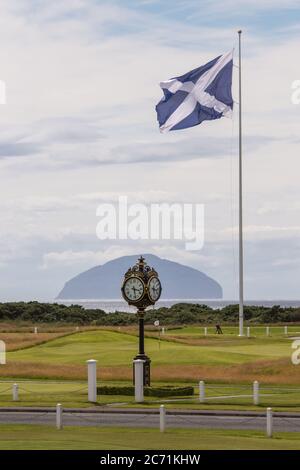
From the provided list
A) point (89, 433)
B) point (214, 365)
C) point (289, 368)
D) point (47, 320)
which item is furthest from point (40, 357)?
point (47, 320)

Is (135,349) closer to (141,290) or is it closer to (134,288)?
(134,288)

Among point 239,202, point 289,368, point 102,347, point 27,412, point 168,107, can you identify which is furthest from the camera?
point 239,202

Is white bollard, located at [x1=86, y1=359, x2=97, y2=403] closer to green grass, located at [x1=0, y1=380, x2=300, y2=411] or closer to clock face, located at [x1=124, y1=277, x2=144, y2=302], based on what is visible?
green grass, located at [x1=0, y1=380, x2=300, y2=411]

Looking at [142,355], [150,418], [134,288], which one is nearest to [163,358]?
[142,355]

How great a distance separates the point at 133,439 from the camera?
31359 millimetres

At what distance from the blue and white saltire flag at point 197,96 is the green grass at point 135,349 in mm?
10964

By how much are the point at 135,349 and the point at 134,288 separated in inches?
737

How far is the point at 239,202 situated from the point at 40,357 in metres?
18.4

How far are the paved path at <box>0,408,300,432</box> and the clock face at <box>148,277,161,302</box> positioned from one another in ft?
22.8

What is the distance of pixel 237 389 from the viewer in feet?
161

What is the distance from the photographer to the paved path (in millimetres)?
35438

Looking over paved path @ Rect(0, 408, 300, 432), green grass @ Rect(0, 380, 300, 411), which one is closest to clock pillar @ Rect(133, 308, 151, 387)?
green grass @ Rect(0, 380, 300, 411)
